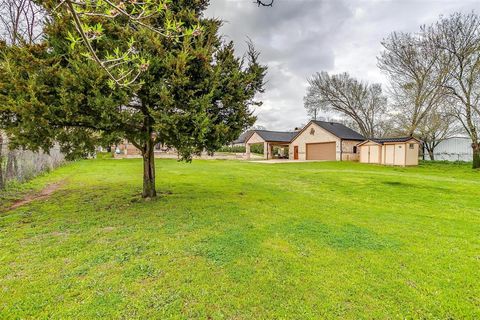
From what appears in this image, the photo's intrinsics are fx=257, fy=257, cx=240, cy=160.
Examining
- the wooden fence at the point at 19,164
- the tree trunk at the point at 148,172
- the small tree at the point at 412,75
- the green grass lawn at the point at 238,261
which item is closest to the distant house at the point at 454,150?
the small tree at the point at 412,75

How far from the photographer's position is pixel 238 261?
408 cm

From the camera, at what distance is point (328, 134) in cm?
2923

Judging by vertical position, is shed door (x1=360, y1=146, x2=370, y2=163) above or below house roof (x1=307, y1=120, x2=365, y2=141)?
below

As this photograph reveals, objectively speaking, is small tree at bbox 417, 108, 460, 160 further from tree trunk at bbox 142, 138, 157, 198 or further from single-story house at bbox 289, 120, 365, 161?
tree trunk at bbox 142, 138, 157, 198

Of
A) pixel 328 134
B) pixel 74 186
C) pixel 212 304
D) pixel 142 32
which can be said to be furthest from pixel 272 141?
pixel 212 304

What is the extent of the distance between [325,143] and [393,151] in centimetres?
758

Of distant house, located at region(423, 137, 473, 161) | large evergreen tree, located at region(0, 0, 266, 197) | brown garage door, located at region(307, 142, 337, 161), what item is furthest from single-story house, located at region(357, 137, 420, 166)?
large evergreen tree, located at region(0, 0, 266, 197)

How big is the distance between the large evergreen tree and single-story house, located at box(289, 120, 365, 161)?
23.1m

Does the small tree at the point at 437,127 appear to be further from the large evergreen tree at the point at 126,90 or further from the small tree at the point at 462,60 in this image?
the large evergreen tree at the point at 126,90

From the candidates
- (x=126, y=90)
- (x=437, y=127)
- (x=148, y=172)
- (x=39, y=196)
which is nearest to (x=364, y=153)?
(x=437, y=127)

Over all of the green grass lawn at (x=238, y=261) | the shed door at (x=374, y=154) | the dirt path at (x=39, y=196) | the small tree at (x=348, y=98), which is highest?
the small tree at (x=348, y=98)

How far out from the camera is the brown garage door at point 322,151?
29.0m

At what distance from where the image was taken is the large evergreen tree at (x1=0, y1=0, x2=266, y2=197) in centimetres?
583

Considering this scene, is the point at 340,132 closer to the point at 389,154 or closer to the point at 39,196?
the point at 389,154
